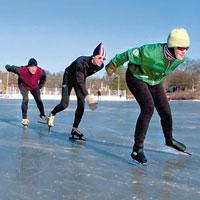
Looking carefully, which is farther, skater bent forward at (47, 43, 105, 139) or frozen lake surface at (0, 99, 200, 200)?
skater bent forward at (47, 43, 105, 139)

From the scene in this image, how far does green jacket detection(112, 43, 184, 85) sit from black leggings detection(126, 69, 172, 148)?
0.27ft

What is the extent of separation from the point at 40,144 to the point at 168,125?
63.6 inches

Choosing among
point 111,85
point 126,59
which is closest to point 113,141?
point 126,59

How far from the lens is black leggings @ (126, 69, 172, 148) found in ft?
14.6

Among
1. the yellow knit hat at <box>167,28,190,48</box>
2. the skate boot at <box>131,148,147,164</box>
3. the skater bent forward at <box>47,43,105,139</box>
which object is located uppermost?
the yellow knit hat at <box>167,28,190,48</box>

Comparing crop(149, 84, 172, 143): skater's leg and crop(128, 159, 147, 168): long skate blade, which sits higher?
crop(149, 84, 172, 143): skater's leg

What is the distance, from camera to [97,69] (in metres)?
6.05

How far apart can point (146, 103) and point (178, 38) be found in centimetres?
75

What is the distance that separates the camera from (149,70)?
451 centimetres

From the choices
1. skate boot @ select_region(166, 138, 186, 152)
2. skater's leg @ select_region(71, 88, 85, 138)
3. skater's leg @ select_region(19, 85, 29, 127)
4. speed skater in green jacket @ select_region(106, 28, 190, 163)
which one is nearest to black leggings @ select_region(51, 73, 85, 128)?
skater's leg @ select_region(71, 88, 85, 138)

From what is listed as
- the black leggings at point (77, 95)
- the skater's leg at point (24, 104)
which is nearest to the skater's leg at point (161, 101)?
the black leggings at point (77, 95)

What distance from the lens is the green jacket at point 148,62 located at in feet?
14.3

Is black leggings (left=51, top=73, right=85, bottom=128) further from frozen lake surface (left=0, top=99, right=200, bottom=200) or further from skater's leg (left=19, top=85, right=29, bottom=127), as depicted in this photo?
skater's leg (left=19, top=85, right=29, bottom=127)

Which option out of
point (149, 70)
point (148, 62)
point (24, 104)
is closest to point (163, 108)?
point (149, 70)
